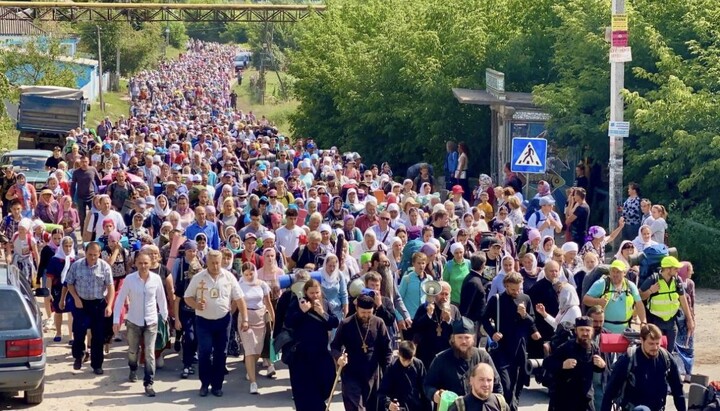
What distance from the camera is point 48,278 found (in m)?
17.5

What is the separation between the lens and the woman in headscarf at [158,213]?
20.0m

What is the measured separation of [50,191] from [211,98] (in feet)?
176

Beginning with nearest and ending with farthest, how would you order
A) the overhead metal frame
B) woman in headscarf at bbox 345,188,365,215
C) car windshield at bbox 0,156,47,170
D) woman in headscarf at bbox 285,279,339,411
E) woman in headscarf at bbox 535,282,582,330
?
woman in headscarf at bbox 285,279,339,411 → woman in headscarf at bbox 535,282,582,330 → woman in headscarf at bbox 345,188,365,215 → car windshield at bbox 0,156,47,170 → the overhead metal frame

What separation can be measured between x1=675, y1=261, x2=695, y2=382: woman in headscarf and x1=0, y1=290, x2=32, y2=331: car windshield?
22.1ft

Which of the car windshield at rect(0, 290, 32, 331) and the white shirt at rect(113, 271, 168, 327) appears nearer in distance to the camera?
the car windshield at rect(0, 290, 32, 331)

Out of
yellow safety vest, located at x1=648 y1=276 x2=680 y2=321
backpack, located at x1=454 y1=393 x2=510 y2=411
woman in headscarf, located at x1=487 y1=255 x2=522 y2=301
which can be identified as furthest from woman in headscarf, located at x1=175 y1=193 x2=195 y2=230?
backpack, located at x1=454 y1=393 x2=510 y2=411

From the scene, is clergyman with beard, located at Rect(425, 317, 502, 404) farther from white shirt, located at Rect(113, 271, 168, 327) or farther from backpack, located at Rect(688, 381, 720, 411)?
white shirt, located at Rect(113, 271, 168, 327)

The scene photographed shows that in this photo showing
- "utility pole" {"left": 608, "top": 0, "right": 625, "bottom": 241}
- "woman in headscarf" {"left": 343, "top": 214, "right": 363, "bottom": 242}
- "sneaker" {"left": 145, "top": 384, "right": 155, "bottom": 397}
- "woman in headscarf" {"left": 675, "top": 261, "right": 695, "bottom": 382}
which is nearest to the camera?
"sneaker" {"left": 145, "top": 384, "right": 155, "bottom": 397}

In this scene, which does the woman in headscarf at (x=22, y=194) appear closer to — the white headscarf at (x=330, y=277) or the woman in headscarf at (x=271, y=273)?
the woman in headscarf at (x=271, y=273)

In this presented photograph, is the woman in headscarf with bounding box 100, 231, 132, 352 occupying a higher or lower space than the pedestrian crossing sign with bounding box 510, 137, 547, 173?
lower

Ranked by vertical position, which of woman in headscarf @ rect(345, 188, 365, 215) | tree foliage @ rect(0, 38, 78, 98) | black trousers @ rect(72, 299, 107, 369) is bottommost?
black trousers @ rect(72, 299, 107, 369)

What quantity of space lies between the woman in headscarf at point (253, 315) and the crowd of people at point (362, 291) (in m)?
0.02

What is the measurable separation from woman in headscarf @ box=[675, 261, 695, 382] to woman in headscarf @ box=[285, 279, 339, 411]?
4.40 meters

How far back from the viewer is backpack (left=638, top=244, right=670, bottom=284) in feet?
50.8
